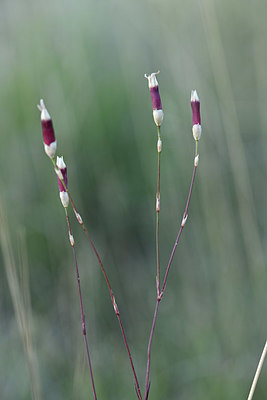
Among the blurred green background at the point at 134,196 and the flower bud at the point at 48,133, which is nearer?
the flower bud at the point at 48,133

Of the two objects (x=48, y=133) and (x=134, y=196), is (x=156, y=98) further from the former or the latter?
(x=134, y=196)

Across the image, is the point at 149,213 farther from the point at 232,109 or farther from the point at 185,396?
the point at 185,396

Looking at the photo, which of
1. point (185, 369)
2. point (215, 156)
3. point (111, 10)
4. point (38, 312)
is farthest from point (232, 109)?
point (111, 10)

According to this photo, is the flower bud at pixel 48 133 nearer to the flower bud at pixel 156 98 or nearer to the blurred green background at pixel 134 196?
the flower bud at pixel 156 98

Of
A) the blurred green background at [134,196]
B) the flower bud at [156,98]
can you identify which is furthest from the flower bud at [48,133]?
the blurred green background at [134,196]

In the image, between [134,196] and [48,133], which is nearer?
[48,133]

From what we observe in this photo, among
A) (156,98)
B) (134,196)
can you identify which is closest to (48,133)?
(156,98)

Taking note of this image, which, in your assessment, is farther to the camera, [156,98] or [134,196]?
[134,196]

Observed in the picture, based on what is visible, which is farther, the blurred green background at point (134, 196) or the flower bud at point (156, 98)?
the blurred green background at point (134, 196)

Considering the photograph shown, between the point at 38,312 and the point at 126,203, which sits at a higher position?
the point at 126,203
